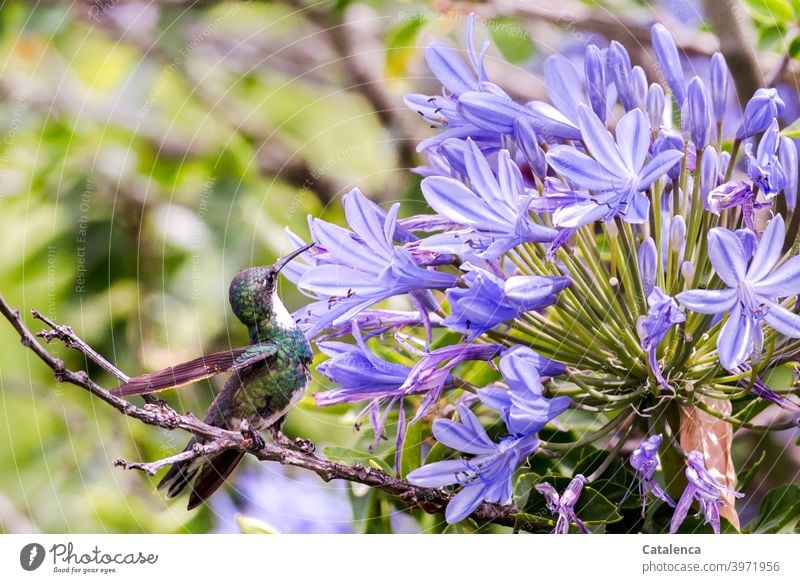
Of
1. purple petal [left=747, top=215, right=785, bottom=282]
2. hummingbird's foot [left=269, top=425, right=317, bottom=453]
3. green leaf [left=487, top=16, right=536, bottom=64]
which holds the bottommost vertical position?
hummingbird's foot [left=269, top=425, right=317, bottom=453]

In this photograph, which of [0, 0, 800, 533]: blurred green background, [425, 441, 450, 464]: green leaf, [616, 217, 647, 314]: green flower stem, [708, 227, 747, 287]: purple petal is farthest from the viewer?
[0, 0, 800, 533]: blurred green background

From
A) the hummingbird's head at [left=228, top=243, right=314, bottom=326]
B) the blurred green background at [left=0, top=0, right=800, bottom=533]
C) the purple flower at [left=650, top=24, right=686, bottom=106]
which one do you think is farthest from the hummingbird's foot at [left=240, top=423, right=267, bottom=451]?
the purple flower at [left=650, top=24, right=686, bottom=106]

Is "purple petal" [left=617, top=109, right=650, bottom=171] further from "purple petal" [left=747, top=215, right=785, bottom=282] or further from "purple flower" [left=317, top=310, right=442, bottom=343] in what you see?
"purple flower" [left=317, top=310, right=442, bottom=343]

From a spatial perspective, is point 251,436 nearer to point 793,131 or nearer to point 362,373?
point 362,373

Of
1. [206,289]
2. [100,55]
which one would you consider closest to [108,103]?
[100,55]
